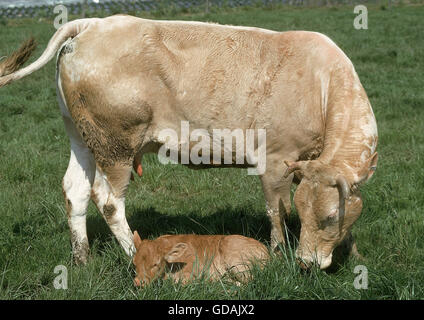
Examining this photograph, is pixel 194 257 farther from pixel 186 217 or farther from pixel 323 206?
pixel 186 217

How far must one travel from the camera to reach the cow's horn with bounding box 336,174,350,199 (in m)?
3.53

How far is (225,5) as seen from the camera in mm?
23109

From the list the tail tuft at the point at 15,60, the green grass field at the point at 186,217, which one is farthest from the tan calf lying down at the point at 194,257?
the tail tuft at the point at 15,60

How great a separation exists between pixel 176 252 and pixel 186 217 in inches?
59.9

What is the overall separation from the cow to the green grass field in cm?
53

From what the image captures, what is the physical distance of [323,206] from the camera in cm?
375

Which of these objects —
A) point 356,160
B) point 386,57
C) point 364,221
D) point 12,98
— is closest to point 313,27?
point 386,57

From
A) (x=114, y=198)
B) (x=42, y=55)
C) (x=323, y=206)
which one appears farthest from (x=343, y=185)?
(x=42, y=55)

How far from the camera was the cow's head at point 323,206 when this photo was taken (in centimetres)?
370

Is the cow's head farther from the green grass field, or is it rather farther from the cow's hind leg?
the cow's hind leg

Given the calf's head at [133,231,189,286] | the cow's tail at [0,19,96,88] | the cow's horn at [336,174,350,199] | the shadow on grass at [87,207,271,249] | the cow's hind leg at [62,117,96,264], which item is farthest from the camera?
the shadow on grass at [87,207,271,249]

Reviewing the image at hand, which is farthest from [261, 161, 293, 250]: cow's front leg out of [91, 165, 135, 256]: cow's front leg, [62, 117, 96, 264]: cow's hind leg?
[62, 117, 96, 264]: cow's hind leg

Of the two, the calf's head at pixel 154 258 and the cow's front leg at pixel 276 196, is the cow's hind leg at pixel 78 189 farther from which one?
the cow's front leg at pixel 276 196

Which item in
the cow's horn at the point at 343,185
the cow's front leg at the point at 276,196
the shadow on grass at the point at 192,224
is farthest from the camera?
the shadow on grass at the point at 192,224
